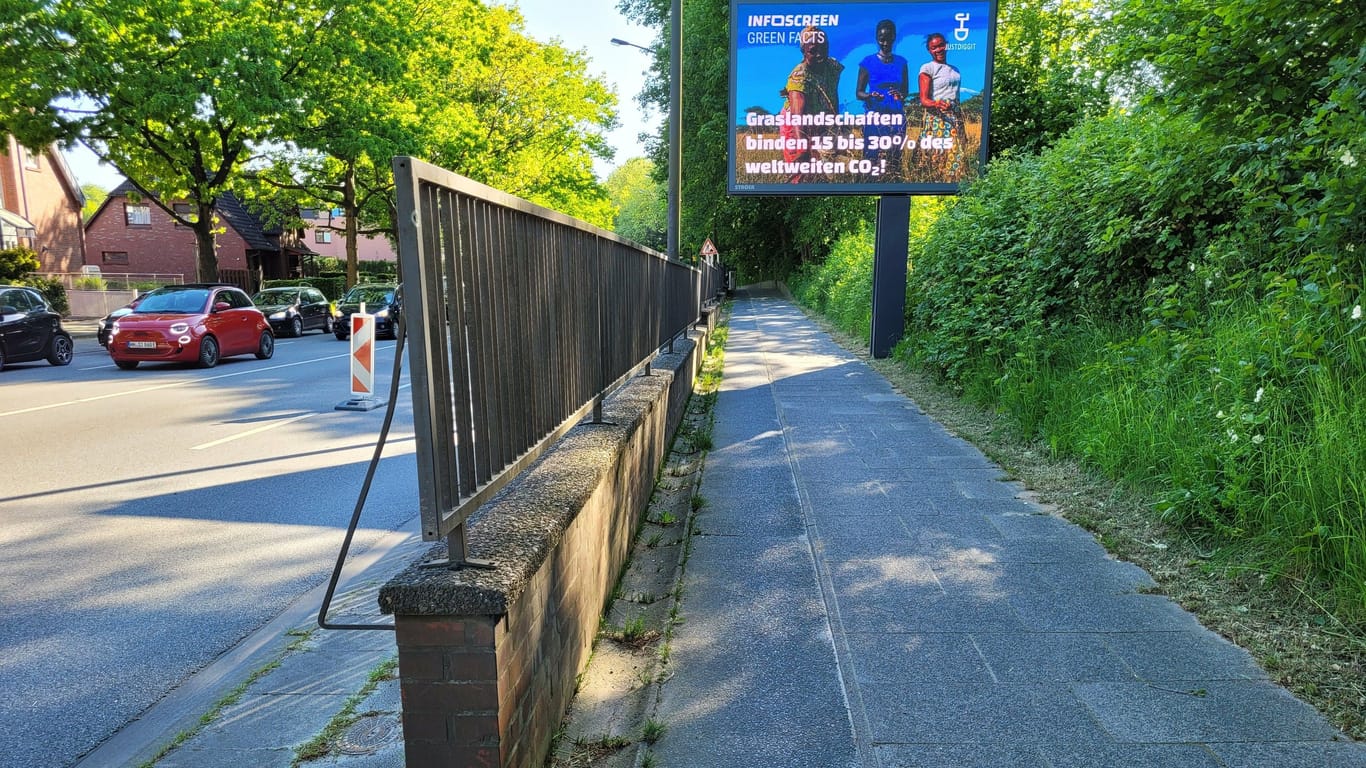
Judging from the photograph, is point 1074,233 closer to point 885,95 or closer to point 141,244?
point 885,95

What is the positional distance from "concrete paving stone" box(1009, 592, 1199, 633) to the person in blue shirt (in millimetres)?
10083

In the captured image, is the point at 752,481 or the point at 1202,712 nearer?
the point at 1202,712

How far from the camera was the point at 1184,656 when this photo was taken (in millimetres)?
3293

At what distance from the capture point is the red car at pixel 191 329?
14.3 m

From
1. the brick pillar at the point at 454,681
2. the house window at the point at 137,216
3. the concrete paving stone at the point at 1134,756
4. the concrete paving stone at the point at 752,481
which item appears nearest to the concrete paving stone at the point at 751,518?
the concrete paving stone at the point at 752,481

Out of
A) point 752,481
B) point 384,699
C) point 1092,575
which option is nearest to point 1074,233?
point 752,481

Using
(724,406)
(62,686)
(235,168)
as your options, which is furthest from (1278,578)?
(235,168)

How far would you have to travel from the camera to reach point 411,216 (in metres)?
1.96

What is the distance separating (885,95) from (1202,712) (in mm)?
11352

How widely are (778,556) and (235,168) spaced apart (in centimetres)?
2682

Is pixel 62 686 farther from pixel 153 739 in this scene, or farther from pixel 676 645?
pixel 676 645

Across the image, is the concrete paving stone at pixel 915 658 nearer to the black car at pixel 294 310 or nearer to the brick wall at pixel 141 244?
the black car at pixel 294 310

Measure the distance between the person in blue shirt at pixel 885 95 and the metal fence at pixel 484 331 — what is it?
380 inches

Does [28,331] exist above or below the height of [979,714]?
above
